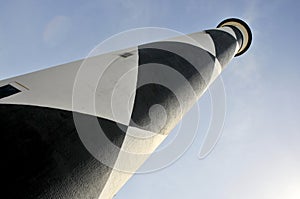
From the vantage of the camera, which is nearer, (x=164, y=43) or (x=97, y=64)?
(x=97, y=64)

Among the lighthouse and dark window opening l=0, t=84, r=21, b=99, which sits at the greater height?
the lighthouse

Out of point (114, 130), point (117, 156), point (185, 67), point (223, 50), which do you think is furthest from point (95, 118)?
point (223, 50)

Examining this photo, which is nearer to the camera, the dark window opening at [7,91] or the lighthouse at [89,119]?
the lighthouse at [89,119]

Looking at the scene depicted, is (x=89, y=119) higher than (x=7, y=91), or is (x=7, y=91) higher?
(x=89, y=119)

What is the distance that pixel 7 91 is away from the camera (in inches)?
66.7

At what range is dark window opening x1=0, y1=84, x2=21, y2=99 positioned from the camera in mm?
1643

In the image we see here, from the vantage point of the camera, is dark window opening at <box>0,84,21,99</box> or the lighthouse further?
dark window opening at <box>0,84,21,99</box>

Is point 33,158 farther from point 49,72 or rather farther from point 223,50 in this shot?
point 223,50

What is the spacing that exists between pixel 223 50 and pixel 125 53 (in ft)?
6.96

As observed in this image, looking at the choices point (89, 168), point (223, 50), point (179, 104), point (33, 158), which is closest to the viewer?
point (33, 158)

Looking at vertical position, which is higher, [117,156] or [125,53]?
[125,53]

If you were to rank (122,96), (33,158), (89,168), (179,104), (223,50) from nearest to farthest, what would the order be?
1. (33,158)
2. (89,168)
3. (122,96)
4. (179,104)
5. (223,50)

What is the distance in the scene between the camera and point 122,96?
2.01 m

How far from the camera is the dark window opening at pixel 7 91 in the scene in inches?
64.7
